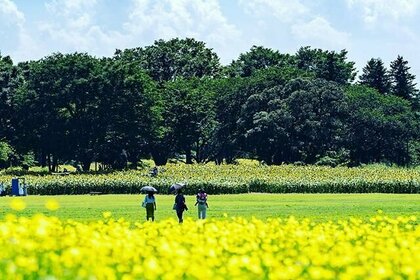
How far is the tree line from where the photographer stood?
92.9 m

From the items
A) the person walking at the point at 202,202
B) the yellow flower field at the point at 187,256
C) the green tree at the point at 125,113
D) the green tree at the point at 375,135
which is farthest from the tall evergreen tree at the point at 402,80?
the yellow flower field at the point at 187,256

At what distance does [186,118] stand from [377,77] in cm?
3309

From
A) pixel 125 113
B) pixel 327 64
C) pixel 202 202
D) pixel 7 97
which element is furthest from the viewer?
pixel 327 64

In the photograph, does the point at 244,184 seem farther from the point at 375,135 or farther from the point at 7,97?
the point at 7,97

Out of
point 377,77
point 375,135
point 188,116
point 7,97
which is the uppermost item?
point 377,77

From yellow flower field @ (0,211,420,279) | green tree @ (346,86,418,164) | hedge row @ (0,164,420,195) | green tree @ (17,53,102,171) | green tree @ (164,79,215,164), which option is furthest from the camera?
green tree @ (164,79,215,164)

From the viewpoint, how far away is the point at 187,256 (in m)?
10.7

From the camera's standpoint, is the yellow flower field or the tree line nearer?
the yellow flower field

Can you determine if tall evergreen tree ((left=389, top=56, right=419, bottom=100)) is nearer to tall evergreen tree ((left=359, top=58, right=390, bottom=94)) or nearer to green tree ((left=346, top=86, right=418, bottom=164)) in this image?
tall evergreen tree ((left=359, top=58, right=390, bottom=94))

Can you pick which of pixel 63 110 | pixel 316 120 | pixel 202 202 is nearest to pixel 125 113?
pixel 63 110

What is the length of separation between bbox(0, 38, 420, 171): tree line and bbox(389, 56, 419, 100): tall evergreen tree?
16.4m

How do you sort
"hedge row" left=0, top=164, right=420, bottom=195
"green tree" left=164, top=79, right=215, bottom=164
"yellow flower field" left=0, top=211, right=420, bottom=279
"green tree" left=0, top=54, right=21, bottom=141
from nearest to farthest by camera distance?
"yellow flower field" left=0, top=211, right=420, bottom=279, "hedge row" left=0, top=164, right=420, bottom=195, "green tree" left=0, top=54, right=21, bottom=141, "green tree" left=164, top=79, right=215, bottom=164

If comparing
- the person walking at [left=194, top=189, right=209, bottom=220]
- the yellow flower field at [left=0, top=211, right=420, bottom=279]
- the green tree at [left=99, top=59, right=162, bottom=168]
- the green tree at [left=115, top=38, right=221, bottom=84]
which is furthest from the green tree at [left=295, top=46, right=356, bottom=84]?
the yellow flower field at [left=0, top=211, right=420, bottom=279]

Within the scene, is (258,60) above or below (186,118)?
above
